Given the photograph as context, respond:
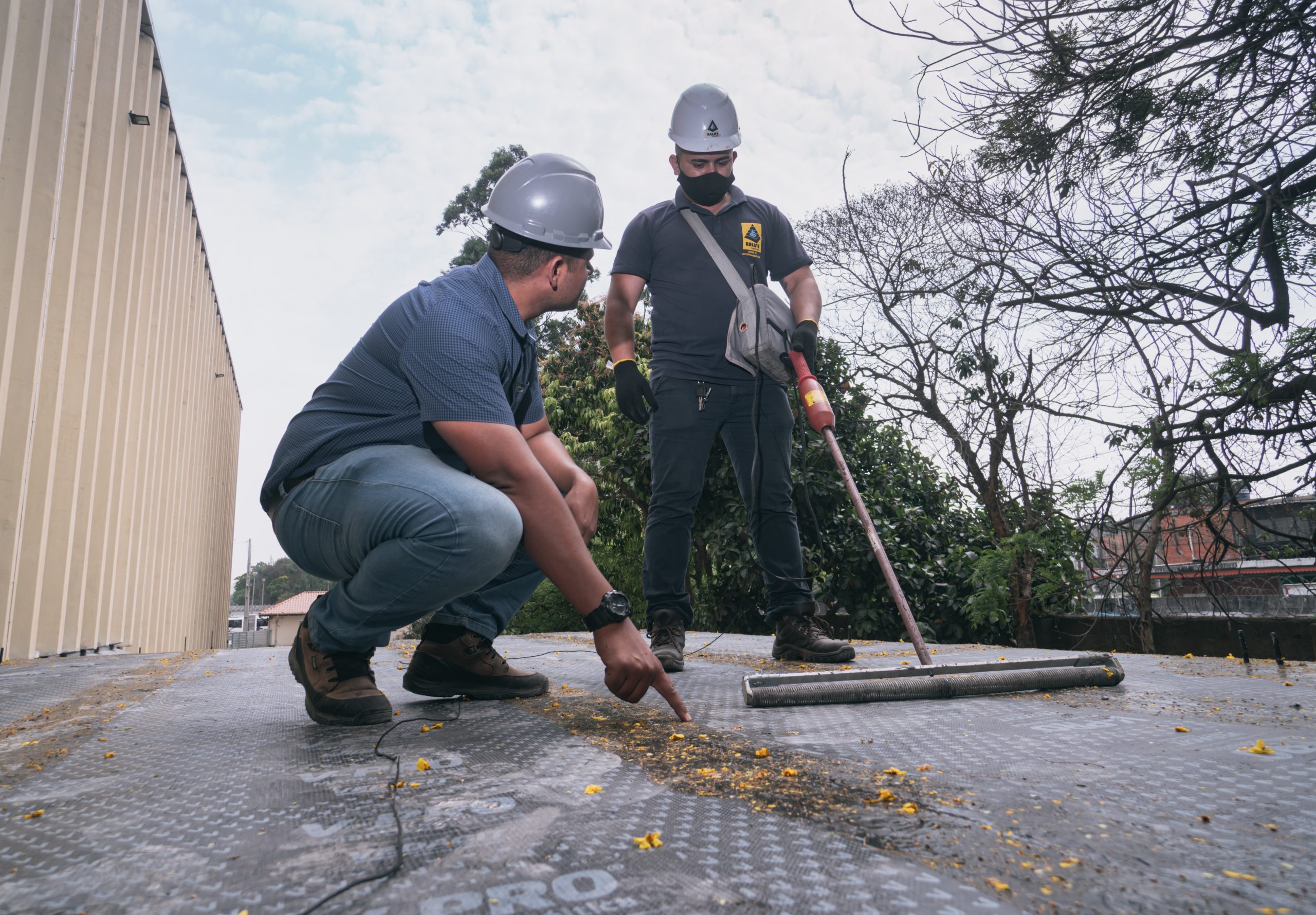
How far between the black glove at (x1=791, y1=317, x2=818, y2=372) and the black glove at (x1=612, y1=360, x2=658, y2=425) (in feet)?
1.72

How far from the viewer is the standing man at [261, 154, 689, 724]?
148 cm

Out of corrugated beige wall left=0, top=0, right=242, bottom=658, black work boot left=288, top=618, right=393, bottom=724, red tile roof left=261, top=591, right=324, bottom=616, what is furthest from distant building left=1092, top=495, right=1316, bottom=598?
red tile roof left=261, top=591, right=324, bottom=616

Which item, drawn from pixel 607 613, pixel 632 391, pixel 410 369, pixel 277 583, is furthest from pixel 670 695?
pixel 277 583

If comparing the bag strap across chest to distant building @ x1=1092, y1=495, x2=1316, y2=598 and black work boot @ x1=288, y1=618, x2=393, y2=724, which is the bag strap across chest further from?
distant building @ x1=1092, y1=495, x2=1316, y2=598

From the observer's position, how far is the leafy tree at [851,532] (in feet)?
18.6

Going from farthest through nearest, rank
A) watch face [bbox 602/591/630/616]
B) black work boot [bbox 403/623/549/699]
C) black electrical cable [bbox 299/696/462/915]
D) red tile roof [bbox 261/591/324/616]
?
red tile roof [bbox 261/591/324/616] < black work boot [bbox 403/623/549/699] < watch face [bbox 602/591/630/616] < black electrical cable [bbox 299/696/462/915]

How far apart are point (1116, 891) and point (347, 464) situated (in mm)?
1428

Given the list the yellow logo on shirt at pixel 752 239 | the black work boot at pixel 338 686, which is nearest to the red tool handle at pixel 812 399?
the yellow logo on shirt at pixel 752 239

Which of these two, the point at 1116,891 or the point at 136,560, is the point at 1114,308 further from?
the point at 136,560

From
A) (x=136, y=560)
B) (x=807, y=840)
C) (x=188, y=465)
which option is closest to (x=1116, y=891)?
(x=807, y=840)

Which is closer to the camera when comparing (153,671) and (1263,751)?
(1263,751)

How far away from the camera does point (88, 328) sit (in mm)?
4730

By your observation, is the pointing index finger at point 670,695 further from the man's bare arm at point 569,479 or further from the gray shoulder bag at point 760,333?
the gray shoulder bag at point 760,333

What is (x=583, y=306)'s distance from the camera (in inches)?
380
